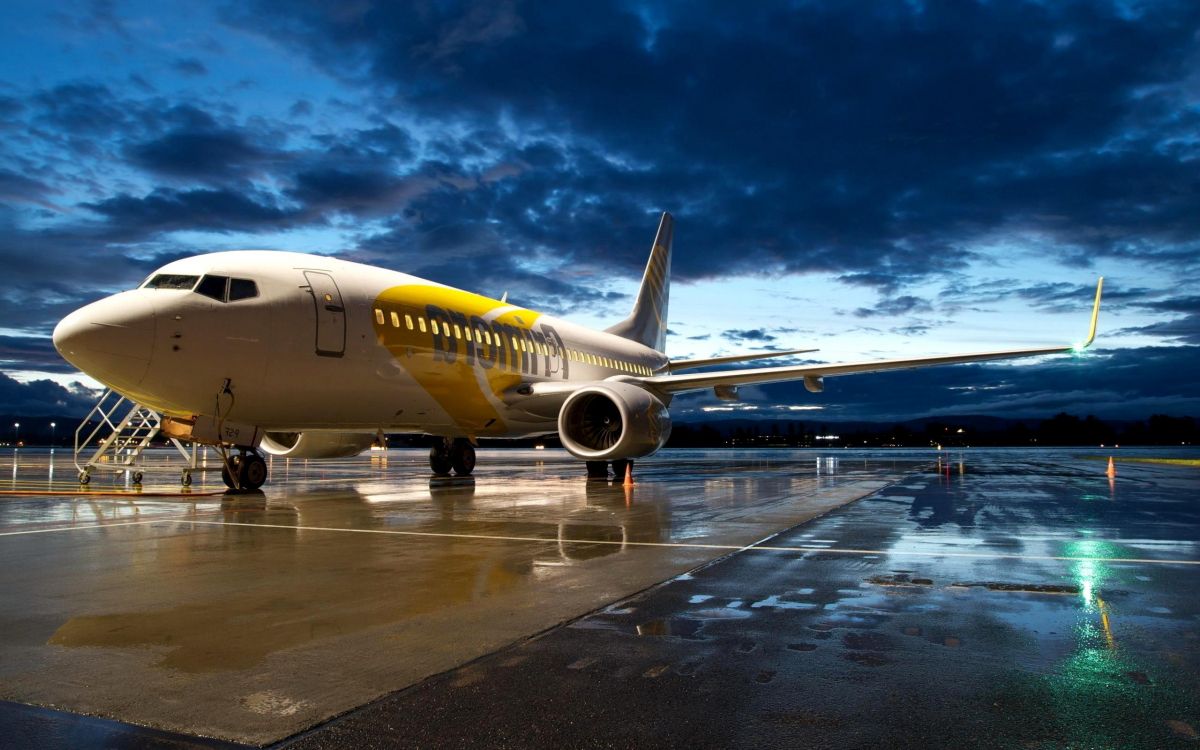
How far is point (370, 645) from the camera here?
401cm

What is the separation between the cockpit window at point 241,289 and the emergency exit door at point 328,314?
0.90 metres

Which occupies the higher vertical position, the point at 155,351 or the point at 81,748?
the point at 155,351

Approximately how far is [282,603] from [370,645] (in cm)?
130

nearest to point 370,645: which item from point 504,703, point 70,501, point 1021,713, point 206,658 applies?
point 206,658

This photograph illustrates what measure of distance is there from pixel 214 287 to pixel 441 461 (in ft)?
29.9

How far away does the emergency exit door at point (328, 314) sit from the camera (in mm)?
13156

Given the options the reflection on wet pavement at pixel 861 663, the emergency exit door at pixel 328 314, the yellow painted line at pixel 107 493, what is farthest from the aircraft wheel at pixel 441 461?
the reflection on wet pavement at pixel 861 663

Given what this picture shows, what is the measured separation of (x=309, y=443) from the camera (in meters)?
17.0

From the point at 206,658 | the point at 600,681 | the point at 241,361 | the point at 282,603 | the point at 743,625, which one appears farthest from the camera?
the point at 241,361

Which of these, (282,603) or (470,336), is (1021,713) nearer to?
(282,603)

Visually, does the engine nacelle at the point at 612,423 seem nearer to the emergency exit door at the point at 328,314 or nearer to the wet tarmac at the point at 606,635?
the emergency exit door at the point at 328,314

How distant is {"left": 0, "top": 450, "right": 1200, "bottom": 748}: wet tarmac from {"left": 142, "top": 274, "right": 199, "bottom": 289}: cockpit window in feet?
14.3

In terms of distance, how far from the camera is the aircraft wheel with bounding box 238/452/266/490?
14.2m

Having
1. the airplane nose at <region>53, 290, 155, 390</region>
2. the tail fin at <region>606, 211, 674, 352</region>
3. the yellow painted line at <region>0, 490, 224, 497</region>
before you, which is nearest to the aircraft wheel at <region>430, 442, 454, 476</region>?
the yellow painted line at <region>0, 490, 224, 497</region>
